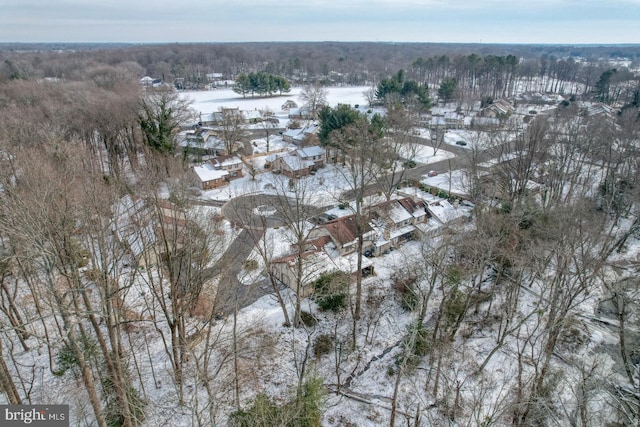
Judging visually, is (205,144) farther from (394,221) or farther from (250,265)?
(250,265)

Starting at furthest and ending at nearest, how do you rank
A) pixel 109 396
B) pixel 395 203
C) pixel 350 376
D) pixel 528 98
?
pixel 528 98, pixel 395 203, pixel 350 376, pixel 109 396

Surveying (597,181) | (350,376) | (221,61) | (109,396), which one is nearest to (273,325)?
(350,376)

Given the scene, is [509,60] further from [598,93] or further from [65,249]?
[65,249]

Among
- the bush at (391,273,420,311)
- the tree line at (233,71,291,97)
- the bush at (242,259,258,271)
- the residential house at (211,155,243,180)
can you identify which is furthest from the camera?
the tree line at (233,71,291,97)

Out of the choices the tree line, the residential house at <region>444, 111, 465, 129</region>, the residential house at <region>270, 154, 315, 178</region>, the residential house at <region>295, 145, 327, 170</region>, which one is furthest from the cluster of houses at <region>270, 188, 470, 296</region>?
the tree line

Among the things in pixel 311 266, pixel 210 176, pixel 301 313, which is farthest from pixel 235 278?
pixel 210 176

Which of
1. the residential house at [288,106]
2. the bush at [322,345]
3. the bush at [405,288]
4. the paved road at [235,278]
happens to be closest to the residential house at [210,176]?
the paved road at [235,278]

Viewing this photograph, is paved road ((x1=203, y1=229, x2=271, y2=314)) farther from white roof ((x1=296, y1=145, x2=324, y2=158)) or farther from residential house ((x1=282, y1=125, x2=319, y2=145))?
residential house ((x1=282, y1=125, x2=319, y2=145))
